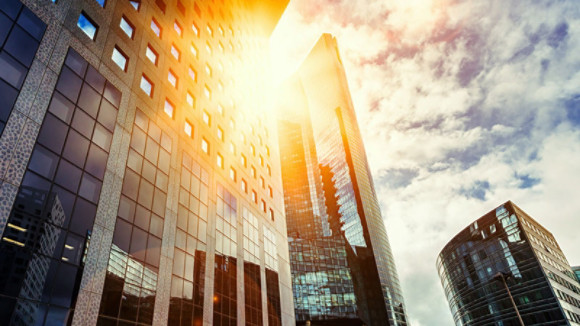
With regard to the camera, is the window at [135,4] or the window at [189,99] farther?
the window at [189,99]

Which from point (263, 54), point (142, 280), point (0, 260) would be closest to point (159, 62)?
point (142, 280)

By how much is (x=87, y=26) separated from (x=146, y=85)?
5.58 m

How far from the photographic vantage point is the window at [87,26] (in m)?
20.5

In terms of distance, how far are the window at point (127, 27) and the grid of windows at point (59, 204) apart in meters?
5.54

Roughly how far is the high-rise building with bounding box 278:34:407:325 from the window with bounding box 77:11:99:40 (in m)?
82.9

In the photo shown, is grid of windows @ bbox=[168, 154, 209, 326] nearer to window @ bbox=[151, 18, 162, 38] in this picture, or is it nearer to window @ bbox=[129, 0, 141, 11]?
window @ bbox=[151, 18, 162, 38]

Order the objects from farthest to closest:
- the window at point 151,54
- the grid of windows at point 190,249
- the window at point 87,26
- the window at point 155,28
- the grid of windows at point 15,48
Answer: the window at point 155,28
the window at point 151,54
the grid of windows at point 190,249
the window at point 87,26
the grid of windows at point 15,48

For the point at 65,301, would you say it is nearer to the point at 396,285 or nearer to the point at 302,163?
the point at 396,285

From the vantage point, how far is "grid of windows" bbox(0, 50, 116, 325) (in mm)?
13570

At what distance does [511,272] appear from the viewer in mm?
75750

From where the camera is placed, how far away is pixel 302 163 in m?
158

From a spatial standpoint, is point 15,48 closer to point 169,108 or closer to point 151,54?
point 151,54

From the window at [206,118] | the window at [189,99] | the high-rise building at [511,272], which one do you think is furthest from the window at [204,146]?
the high-rise building at [511,272]

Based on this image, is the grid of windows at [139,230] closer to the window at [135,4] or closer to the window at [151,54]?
the window at [151,54]
